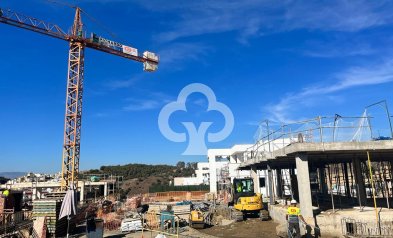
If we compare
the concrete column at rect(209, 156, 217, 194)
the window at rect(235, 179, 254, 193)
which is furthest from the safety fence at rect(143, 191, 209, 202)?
the window at rect(235, 179, 254, 193)

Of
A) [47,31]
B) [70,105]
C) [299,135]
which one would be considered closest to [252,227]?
[299,135]

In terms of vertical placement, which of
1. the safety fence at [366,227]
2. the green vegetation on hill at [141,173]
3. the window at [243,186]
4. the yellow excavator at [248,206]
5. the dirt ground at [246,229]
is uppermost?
the green vegetation on hill at [141,173]

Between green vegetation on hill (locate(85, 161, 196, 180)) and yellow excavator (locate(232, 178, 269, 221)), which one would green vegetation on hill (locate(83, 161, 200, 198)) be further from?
yellow excavator (locate(232, 178, 269, 221))

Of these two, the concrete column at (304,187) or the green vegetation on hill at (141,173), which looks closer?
the concrete column at (304,187)

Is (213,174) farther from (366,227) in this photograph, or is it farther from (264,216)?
(366,227)

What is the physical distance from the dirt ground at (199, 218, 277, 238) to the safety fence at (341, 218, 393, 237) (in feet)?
11.1

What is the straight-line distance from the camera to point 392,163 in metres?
23.9

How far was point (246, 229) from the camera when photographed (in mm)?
19172

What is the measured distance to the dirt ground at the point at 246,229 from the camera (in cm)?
1769

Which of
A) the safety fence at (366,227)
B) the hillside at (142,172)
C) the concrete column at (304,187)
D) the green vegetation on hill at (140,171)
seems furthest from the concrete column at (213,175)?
the green vegetation on hill at (140,171)

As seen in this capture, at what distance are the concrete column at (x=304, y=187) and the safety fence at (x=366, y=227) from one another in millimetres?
1649

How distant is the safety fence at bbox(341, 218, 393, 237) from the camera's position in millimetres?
15633

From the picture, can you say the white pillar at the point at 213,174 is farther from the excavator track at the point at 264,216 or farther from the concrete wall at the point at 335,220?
the concrete wall at the point at 335,220

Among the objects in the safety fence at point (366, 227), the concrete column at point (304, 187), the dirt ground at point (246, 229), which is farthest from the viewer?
the dirt ground at point (246, 229)
